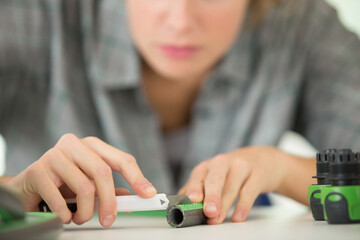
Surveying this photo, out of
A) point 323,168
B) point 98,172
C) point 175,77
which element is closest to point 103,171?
point 98,172

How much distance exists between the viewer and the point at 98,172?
481 millimetres

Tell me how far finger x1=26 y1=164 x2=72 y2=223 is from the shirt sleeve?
2.66ft

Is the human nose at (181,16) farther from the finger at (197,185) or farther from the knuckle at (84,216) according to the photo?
the knuckle at (84,216)

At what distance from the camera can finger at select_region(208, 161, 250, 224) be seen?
1.78ft

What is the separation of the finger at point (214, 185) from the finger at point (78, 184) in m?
0.13

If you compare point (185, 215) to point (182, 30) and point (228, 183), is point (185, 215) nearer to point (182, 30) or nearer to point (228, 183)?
point (228, 183)

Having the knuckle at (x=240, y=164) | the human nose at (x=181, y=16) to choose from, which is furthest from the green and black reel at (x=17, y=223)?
the human nose at (x=181, y=16)

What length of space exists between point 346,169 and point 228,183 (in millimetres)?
184

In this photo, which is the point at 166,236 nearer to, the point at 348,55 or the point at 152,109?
the point at 152,109

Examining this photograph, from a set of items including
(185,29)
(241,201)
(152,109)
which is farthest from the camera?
(152,109)

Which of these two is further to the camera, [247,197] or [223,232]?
[247,197]

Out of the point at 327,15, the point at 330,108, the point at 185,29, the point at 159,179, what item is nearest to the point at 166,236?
the point at 185,29

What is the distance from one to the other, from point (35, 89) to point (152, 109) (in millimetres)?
301

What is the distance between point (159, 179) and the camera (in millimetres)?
1174
